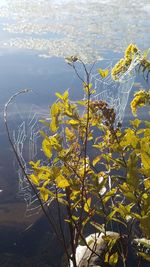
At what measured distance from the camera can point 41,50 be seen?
8.13 m

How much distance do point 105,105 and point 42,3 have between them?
10357 mm

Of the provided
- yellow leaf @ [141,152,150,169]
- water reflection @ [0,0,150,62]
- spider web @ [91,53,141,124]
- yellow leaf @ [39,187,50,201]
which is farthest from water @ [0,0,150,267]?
yellow leaf @ [141,152,150,169]

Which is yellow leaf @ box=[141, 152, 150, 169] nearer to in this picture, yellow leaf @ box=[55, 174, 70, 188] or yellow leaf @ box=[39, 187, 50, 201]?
yellow leaf @ box=[55, 174, 70, 188]

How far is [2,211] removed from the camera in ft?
12.9

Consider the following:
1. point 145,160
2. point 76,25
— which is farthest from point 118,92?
point 76,25

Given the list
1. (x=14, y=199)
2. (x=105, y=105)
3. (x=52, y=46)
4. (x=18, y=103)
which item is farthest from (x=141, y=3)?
(x=105, y=105)

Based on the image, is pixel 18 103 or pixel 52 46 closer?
pixel 18 103

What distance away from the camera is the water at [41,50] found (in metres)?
3.85

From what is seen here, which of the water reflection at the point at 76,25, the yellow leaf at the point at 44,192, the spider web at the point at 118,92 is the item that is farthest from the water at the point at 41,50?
the yellow leaf at the point at 44,192

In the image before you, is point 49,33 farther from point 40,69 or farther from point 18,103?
point 18,103

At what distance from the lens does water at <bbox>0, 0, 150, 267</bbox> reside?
385cm

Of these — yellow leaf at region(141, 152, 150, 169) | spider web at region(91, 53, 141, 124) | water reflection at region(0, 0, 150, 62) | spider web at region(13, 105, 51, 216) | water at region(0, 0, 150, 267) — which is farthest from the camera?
water reflection at region(0, 0, 150, 62)

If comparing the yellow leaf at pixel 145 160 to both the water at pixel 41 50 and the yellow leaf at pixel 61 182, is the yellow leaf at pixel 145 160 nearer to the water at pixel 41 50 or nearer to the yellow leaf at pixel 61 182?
the yellow leaf at pixel 61 182

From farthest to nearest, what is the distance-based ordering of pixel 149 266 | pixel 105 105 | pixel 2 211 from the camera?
pixel 2 211 → pixel 149 266 → pixel 105 105
